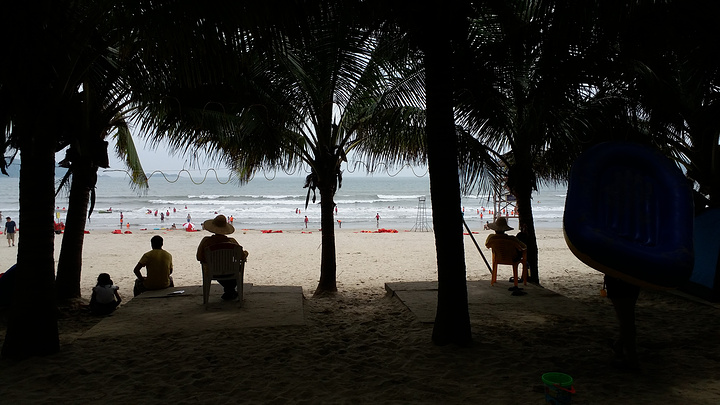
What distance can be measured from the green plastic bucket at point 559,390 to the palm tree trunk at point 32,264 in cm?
386

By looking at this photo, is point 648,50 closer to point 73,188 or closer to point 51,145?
point 51,145

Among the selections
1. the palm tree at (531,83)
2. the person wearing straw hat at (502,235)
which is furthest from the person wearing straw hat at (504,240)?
the palm tree at (531,83)

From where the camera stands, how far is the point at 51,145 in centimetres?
397

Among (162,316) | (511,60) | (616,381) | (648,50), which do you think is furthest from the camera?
(162,316)

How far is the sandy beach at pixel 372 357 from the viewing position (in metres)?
3.12

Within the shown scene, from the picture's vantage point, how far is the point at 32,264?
384 centimetres

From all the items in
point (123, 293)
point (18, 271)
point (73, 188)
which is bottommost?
point (123, 293)

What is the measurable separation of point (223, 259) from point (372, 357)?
2.44 m

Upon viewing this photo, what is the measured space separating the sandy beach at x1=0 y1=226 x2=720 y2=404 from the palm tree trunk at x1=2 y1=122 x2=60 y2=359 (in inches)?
6.9

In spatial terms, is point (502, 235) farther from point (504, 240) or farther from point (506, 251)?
point (506, 251)

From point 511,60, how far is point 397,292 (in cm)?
336

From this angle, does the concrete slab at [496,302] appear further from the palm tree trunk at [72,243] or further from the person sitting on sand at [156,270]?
the palm tree trunk at [72,243]

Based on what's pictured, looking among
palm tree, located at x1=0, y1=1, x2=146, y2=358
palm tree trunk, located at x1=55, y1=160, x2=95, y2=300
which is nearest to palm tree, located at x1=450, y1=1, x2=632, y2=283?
palm tree, located at x1=0, y1=1, x2=146, y2=358

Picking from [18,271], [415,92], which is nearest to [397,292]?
[415,92]
